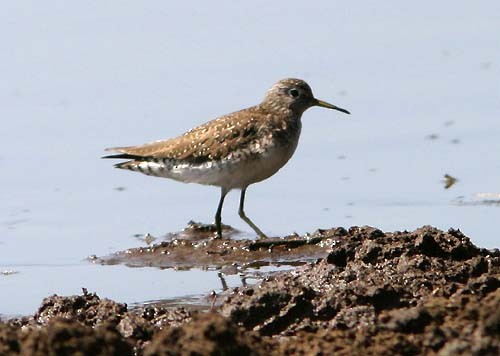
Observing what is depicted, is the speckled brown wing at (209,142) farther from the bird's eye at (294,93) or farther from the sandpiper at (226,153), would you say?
the bird's eye at (294,93)

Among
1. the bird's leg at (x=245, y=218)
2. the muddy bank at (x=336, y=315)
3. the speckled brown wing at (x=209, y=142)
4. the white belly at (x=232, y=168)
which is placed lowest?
the muddy bank at (x=336, y=315)

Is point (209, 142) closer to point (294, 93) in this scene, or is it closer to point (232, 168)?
point (232, 168)

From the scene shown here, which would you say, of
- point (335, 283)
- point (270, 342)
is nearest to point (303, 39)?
point (335, 283)

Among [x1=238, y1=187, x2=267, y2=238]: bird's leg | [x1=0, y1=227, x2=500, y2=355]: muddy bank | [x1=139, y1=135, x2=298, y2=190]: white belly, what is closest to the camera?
[x1=0, y1=227, x2=500, y2=355]: muddy bank

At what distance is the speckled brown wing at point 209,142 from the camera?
12.3 meters

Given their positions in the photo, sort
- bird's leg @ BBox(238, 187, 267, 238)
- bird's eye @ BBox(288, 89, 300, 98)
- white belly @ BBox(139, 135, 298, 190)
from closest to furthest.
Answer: bird's leg @ BBox(238, 187, 267, 238) < white belly @ BBox(139, 135, 298, 190) < bird's eye @ BBox(288, 89, 300, 98)

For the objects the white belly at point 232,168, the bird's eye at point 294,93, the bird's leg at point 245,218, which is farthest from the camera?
the bird's eye at point 294,93

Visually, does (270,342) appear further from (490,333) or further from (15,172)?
(15,172)

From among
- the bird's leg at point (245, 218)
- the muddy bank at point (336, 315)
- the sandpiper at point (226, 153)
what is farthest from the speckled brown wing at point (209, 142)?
the muddy bank at point (336, 315)

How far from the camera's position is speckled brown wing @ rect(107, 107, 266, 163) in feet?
40.5

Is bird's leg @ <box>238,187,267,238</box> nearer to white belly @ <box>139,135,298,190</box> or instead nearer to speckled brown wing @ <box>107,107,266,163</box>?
white belly @ <box>139,135,298,190</box>

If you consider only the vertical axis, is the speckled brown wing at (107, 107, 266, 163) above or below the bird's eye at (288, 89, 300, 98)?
below

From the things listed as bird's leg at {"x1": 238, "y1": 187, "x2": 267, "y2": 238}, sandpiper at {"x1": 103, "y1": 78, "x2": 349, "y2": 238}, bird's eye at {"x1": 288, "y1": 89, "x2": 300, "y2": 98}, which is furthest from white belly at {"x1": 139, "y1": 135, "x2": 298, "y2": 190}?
bird's eye at {"x1": 288, "y1": 89, "x2": 300, "y2": 98}

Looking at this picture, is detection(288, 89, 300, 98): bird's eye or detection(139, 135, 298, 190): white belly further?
detection(288, 89, 300, 98): bird's eye
